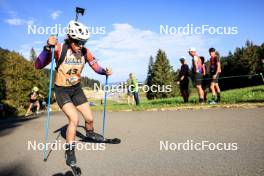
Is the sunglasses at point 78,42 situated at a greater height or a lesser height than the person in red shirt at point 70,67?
greater

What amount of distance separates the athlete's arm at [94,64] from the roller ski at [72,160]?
2.00 meters

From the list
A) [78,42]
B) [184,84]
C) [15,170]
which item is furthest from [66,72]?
[184,84]

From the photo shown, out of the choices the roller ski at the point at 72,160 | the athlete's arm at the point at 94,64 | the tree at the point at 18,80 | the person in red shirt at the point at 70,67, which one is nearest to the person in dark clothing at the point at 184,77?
the athlete's arm at the point at 94,64

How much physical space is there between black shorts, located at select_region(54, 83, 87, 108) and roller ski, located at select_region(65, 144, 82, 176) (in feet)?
3.27

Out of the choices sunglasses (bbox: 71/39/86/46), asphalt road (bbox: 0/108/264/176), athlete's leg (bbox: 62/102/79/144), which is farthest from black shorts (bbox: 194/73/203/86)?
athlete's leg (bbox: 62/102/79/144)

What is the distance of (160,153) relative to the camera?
17.3 feet

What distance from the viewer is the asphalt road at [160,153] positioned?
13.9 ft

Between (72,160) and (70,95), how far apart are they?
1538mm

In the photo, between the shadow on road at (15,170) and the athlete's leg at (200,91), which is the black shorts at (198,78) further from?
the shadow on road at (15,170)

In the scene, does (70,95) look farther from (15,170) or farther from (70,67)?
(15,170)

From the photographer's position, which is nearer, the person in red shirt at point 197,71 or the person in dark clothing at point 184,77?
the person in red shirt at point 197,71

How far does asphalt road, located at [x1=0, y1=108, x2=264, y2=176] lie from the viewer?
13.9 feet

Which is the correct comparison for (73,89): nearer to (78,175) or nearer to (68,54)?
(68,54)

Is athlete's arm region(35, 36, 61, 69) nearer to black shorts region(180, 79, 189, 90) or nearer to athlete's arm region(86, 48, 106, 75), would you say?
athlete's arm region(86, 48, 106, 75)
